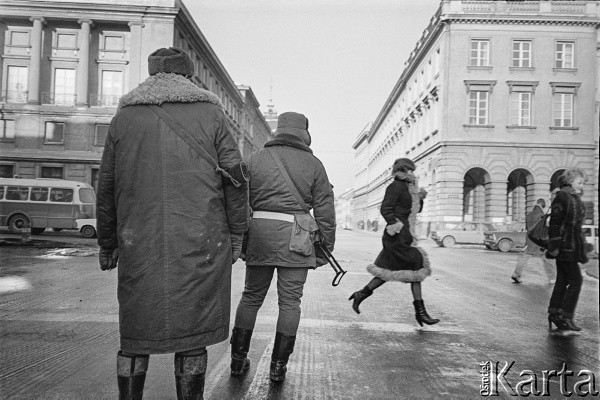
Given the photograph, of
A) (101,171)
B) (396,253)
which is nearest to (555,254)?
(396,253)

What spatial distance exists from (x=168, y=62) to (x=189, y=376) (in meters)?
1.68

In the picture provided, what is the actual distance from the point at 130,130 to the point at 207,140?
1.30 feet

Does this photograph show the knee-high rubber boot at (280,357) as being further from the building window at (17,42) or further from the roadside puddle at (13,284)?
the building window at (17,42)

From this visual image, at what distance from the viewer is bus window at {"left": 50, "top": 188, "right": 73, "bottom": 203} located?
26281mm

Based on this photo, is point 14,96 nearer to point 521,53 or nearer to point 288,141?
point 521,53

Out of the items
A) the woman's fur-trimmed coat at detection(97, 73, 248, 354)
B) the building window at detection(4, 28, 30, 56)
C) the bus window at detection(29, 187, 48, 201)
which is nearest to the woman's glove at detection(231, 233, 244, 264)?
the woman's fur-trimmed coat at detection(97, 73, 248, 354)

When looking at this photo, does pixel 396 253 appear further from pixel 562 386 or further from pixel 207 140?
pixel 207 140

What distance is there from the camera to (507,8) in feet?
115

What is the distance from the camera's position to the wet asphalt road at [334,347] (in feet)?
11.6

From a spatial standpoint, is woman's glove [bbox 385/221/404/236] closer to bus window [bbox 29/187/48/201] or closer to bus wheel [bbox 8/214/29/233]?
bus wheel [bbox 8/214/29/233]

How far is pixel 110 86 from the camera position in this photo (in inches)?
1631

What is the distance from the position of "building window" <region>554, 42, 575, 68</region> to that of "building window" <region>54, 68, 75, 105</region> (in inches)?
1327

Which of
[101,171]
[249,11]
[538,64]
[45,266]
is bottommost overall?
[45,266]

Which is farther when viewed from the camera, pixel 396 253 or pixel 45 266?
pixel 45 266
